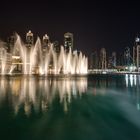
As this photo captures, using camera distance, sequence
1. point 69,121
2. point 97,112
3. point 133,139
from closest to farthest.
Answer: point 133,139 < point 69,121 < point 97,112

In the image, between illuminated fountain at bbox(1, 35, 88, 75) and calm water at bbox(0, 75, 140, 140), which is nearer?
calm water at bbox(0, 75, 140, 140)

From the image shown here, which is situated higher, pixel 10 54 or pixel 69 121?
pixel 10 54

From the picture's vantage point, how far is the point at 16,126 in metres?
9.91

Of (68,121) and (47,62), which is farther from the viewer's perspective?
(47,62)

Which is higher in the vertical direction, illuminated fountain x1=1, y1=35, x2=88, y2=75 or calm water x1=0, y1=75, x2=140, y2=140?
illuminated fountain x1=1, y1=35, x2=88, y2=75

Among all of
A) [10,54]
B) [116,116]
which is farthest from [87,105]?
[10,54]

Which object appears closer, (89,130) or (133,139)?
(133,139)

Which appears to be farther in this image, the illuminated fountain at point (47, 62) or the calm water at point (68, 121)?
the illuminated fountain at point (47, 62)

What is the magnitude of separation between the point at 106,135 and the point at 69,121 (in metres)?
2.30

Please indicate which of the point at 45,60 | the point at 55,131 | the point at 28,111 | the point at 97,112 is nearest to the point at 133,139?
the point at 55,131

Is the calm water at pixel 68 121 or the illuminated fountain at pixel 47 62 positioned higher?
the illuminated fountain at pixel 47 62

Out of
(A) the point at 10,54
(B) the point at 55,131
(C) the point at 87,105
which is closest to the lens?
(B) the point at 55,131

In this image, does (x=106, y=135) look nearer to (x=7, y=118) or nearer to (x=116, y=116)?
(x=116, y=116)

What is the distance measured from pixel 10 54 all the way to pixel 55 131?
296 feet
